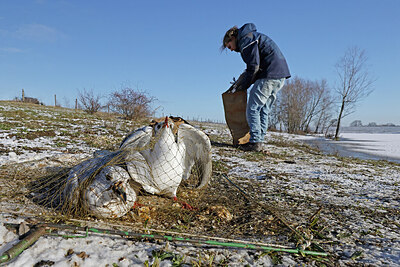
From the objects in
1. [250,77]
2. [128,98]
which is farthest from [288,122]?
[250,77]

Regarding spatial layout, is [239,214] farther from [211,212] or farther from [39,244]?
[39,244]

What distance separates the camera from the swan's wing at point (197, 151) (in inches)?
105

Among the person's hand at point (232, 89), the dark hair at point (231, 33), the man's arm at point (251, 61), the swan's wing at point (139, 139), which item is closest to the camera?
the swan's wing at point (139, 139)

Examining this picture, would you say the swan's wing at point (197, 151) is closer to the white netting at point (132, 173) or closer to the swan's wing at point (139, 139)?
the white netting at point (132, 173)

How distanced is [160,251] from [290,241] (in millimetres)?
907

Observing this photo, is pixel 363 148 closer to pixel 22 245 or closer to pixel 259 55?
pixel 259 55

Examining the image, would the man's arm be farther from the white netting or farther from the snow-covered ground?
the snow-covered ground

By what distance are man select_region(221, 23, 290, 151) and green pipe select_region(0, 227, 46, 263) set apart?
456 cm

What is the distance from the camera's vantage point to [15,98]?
4172 cm

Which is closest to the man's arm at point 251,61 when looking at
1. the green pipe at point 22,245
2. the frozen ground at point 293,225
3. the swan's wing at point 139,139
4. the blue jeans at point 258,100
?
the blue jeans at point 258,100

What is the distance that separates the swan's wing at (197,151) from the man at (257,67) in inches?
114

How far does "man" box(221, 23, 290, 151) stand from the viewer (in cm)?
509

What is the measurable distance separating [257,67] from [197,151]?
10.0ft

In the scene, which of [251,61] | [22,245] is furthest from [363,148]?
[22,245]
